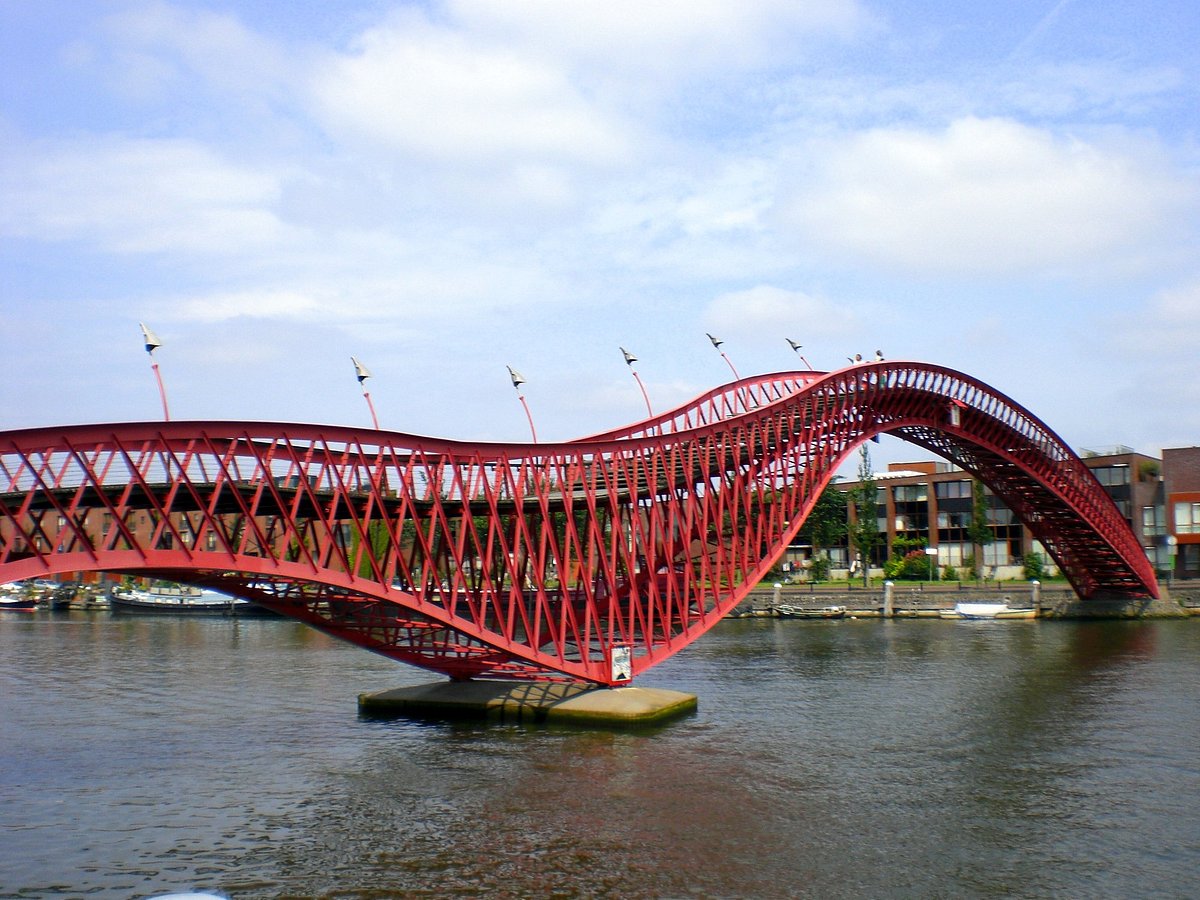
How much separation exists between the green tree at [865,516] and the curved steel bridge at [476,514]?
56.1 metres

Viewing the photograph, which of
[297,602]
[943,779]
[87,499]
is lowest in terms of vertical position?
[943,779]

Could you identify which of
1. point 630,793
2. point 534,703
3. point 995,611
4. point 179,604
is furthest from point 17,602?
point 630,793

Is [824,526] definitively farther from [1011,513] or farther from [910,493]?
[1011,513]

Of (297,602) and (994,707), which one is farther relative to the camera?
(994,707)

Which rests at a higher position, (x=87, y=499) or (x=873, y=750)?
(x=87, y=499)

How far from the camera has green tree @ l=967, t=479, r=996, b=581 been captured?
454ft

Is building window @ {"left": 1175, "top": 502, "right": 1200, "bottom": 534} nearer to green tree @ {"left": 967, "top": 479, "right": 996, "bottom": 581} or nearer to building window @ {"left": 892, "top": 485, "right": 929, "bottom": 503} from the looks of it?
green tree @ {"left": 967, "top": 479, "right": 996, "bottom": 581}

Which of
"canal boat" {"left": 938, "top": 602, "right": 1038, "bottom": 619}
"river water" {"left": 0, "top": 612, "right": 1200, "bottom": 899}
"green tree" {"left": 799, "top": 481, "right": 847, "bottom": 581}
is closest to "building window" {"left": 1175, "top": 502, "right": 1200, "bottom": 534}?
"canal boat" {"left": 938, "top": 602, "right": 1038, "bottom": 619}

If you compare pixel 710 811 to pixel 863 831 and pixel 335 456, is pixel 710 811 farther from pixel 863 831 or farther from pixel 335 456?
pixel 335 456

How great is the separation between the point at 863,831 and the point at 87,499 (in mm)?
24543

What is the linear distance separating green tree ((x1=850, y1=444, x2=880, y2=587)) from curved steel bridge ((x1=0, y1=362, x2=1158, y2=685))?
5607 centimetres

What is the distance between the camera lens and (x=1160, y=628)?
99438 mm

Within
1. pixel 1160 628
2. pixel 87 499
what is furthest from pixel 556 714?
pixel 1160 628

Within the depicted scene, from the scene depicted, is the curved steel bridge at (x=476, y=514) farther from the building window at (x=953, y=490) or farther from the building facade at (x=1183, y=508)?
the building window at (x=953, y=490)
